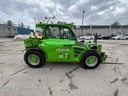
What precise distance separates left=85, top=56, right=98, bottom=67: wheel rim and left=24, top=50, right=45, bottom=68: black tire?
1.99 metres

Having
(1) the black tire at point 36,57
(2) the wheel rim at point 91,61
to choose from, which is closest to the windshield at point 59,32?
(1) the black tire at point 36,57

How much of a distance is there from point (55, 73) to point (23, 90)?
1.32m

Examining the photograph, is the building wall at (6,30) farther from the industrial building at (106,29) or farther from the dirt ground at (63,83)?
the dirt ground at (63,83)

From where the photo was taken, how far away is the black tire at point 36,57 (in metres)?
3.86

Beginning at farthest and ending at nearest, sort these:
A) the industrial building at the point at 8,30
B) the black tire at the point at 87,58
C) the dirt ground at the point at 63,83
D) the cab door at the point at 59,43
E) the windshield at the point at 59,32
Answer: the industrial building at the point at 8,30, the windshield at the point at 59,32, the black tire at the point at 87,58, the cab door at the point at 59,43, the dirt ground at the point at 63,83

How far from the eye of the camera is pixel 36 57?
397 cm

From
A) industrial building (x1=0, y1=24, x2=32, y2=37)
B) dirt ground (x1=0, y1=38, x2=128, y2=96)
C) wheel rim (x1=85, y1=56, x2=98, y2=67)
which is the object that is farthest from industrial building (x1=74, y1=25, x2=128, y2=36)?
dirt ground (x1=0, y1=38, x2=128, y2=96)

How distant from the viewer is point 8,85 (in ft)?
8.89

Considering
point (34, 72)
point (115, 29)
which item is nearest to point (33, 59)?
point (34, 72)

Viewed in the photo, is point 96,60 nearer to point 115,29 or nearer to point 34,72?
point 34,72

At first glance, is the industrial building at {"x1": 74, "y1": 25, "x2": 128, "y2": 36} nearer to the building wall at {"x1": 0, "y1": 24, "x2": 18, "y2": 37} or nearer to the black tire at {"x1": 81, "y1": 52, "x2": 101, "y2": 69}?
the building wall at {"x1": 0, "y1": 24, "x2": 18, "y2": 37}

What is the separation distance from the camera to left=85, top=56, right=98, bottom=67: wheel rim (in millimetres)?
3931

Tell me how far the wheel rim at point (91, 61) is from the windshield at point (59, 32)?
46.6 inches

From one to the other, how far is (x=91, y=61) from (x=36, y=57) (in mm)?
2468
